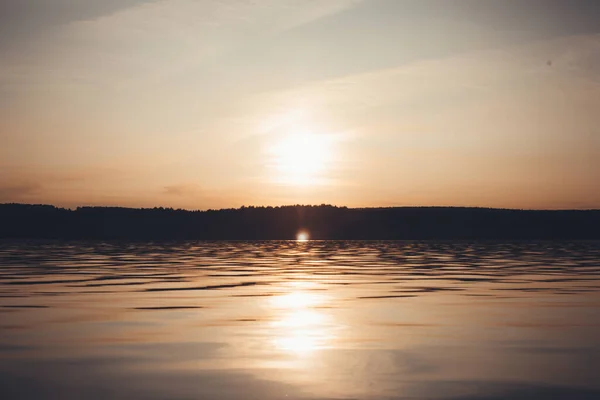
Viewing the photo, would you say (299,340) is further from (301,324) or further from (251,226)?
(251,226)

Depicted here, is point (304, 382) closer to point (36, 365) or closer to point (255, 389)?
point (255, 389)

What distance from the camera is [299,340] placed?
54.9 feet

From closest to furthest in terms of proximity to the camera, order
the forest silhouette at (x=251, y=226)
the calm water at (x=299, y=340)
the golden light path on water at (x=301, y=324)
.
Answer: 1. the calm water at (x=299, y=340)
2. the golden light path on water at (x=301, y=324)
3. the forest silhouette at (x=251, y=226)

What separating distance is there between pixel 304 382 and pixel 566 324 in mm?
9634

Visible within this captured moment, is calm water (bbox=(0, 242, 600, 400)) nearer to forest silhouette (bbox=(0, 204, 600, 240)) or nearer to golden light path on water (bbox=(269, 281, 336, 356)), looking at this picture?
golden light path on water (bbox=(269, 281, 336, 356))

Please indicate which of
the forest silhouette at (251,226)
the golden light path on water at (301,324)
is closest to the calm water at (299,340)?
the golden light path on water at (301,324)

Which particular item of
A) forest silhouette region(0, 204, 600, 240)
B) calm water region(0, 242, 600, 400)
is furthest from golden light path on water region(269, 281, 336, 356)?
forest silhouette region(0, 204, 600, 240)

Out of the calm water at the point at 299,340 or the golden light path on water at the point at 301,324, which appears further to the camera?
the golden light path on water at the point at 301,324

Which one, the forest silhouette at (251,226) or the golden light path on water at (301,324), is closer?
the golden light path on water at (301,324)

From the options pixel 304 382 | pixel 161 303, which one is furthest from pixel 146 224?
pixel 304 382

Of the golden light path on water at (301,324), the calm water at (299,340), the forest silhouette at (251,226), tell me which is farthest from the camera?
the forest silhouette at (251,226)

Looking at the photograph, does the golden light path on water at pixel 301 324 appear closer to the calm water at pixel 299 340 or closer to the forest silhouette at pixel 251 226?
the calm water at pixel 299 340

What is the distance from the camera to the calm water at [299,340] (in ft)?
39.6

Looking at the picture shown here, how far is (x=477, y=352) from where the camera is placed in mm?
15273
